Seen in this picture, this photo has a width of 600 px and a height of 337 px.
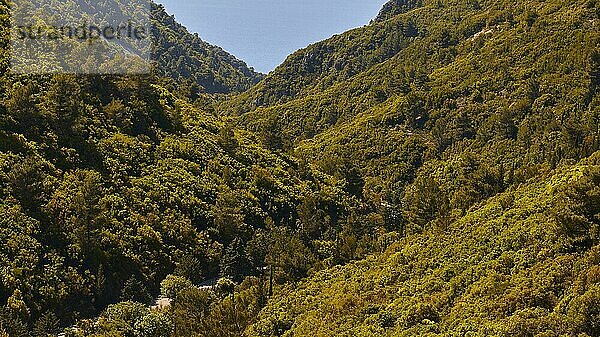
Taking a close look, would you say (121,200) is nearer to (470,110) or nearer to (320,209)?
(320,209)

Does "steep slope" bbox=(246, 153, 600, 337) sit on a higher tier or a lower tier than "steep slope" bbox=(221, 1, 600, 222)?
lower

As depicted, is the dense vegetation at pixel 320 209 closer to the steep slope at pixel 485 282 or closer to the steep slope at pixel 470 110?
the steep slope at pixel 485 282

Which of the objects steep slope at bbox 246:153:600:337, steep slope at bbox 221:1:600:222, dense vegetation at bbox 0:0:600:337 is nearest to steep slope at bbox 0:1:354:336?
dense vegetation at bbox 0:0:600:337

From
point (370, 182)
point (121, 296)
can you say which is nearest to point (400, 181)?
point (370, 182)

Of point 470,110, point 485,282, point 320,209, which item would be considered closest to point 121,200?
point 320,209

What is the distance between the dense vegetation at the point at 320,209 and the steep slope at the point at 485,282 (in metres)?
0.14

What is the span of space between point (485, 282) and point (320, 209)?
45.6 metres

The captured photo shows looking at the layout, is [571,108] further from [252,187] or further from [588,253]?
[588,253]

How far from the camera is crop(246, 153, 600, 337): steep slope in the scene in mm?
21906

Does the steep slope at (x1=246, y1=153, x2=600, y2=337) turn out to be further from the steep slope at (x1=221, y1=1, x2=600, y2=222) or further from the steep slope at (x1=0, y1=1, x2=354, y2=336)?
the steep slope at (x1=221, y1=1, x2=600, y2=222)

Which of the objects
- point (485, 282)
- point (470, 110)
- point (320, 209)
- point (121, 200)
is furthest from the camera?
point (470, 110)

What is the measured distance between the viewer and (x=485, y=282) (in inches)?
1080

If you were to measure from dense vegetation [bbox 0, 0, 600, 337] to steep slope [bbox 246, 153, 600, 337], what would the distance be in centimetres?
14

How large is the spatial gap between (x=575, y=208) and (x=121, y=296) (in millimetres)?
36990
